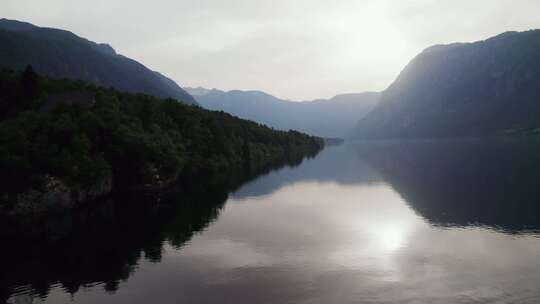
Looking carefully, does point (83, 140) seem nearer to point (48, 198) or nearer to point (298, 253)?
point (48, 198)

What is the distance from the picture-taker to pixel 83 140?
335 ft

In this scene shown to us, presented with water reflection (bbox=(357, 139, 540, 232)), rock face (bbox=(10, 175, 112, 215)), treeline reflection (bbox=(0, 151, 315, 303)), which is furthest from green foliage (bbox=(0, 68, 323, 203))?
water reflection (bbox=(357, 139, 540, 232))

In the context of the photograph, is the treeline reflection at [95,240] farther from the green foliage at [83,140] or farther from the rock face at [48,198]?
the green foliage at [83,140]

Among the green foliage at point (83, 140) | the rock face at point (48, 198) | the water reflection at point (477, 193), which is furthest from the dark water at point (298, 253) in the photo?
the green foliage at point (83, 140)

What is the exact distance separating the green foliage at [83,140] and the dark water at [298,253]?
1462 cm

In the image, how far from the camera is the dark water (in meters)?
46.8

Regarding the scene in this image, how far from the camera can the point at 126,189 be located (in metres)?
120

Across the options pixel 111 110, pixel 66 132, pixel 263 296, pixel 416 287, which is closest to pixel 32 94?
pixel 111 110

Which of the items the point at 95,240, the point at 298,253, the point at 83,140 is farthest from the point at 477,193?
the point at 83,140

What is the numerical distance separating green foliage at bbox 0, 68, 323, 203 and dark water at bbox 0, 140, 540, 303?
14.6 m

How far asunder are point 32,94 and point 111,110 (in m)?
27.0

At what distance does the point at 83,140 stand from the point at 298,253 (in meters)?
69.1

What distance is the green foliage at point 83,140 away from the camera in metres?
91.8

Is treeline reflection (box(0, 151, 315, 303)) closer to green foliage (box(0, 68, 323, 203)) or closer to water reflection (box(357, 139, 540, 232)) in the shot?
green foliage (box(0, 68, 323, 203))
